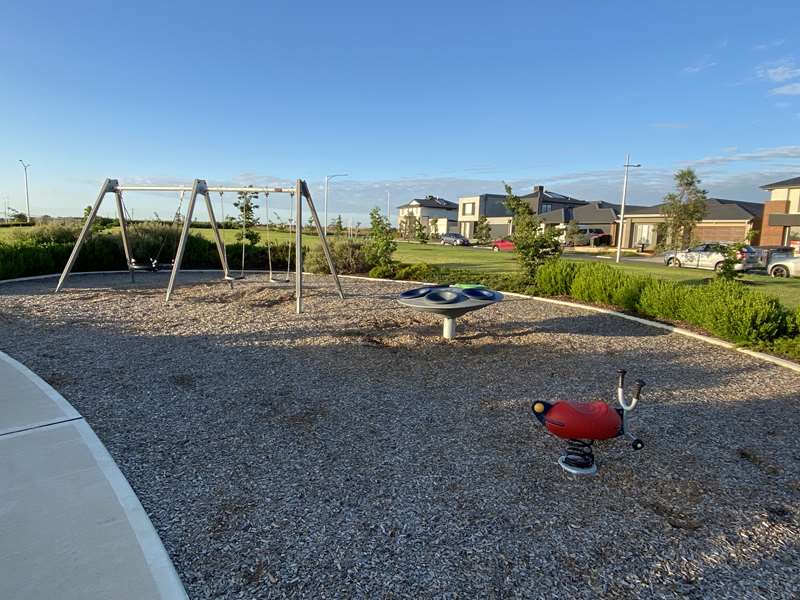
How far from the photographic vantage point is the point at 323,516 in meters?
3.14

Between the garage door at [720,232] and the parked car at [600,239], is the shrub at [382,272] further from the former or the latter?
the parked car at [600,239]

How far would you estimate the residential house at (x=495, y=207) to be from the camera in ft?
226

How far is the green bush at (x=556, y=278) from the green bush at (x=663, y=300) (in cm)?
215

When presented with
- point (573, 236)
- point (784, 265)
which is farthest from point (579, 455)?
point (573, 236)

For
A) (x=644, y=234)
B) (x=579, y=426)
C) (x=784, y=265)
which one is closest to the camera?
(x=579, y=426)

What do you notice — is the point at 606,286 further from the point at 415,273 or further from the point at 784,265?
the point at 784,265

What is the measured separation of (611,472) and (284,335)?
5505 millimetres

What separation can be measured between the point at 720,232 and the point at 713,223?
3.25 ft

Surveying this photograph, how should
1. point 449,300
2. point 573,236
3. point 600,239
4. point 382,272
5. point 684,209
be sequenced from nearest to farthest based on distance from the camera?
point 449,300 → point 382,272 → point 684,209 → point 573,236 → point 600,239

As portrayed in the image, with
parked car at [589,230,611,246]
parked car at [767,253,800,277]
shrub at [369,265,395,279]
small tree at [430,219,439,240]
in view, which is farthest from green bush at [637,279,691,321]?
small tree at [430,219,439,240]

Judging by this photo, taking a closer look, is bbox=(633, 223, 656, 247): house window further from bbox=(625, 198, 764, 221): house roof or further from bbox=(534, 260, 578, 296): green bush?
bbox=(534, 260, 578, 296): green bush

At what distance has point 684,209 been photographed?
3619 centimetres

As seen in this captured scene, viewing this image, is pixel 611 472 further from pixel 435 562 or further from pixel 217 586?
pixel 217 586

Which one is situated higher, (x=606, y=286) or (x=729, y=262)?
(x=729, y=262)
